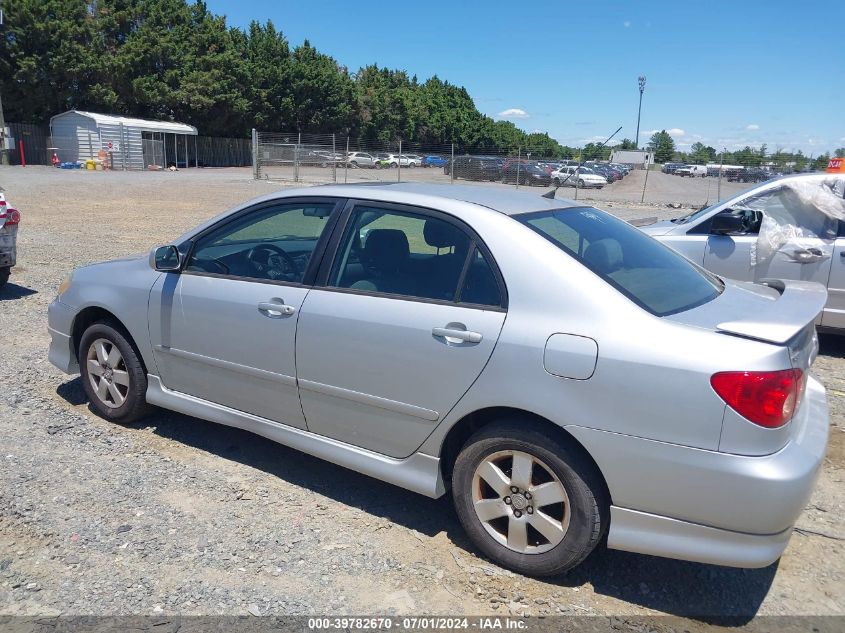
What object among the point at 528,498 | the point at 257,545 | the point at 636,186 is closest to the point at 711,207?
the point at 528,498

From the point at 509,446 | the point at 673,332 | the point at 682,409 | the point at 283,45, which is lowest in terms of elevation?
the point at 509,446

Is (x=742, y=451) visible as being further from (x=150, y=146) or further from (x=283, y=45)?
(x=283, y=45)

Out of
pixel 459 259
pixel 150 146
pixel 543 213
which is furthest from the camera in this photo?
pixel 150 146

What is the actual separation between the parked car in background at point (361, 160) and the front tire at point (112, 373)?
1352 inches

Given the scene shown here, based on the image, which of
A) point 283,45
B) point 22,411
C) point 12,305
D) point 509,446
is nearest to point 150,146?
point 283,45

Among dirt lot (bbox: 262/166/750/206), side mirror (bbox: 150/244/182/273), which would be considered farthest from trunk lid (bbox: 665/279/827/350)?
dirt lot (bbox: 262/166/750/206)

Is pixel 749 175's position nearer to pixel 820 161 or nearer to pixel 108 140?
pixel 820 161

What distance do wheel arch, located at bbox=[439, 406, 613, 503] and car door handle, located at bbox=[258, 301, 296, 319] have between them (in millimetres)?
1098

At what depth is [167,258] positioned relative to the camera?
4.27 meters

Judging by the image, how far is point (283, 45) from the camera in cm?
6034

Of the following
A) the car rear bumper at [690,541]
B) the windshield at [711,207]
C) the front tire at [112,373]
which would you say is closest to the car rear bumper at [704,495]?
the car rear bumper at [690,541]

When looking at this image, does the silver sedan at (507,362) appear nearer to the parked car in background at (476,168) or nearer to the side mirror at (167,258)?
the side mirror at (167,258)

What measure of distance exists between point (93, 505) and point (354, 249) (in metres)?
1.93

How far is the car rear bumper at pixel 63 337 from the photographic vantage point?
486 cm
